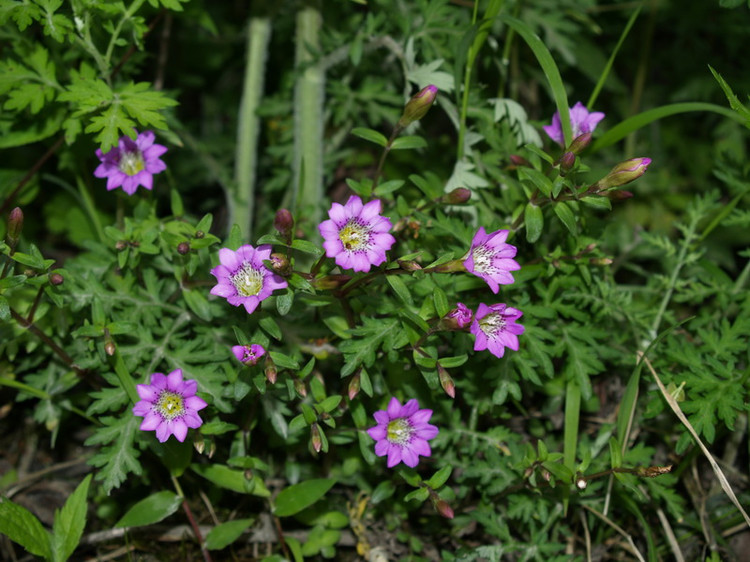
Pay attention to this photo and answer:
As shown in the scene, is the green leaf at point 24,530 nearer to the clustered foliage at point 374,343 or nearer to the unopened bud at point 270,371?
the clustered foliage at point 374,343

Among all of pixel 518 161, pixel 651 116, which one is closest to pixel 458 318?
pixel 518 161

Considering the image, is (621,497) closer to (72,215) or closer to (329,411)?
(329,411)

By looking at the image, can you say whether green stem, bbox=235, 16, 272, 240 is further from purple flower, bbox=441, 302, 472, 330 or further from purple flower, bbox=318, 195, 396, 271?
purple flower, bbox=441, 302, 472, 330

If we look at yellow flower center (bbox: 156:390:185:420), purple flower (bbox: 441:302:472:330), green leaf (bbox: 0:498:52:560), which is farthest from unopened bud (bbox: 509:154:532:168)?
green leaf (bbox: 0:498:52:560)

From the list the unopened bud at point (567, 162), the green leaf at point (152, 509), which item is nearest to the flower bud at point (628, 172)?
the unopened bud at point (567, 162)

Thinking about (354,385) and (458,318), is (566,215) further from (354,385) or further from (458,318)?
(354,385)
